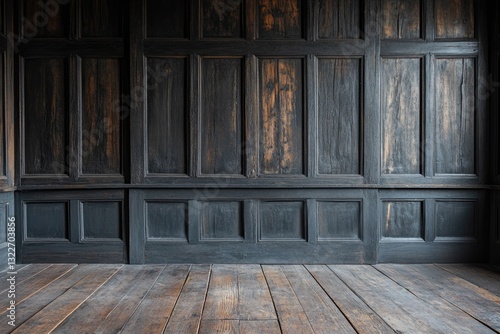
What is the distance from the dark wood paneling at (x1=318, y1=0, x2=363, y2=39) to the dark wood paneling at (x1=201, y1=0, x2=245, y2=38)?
796mm

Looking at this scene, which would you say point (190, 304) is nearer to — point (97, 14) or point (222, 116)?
point (222, 116)

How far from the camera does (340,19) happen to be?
4.74 meters

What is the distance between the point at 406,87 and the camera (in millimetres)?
4758

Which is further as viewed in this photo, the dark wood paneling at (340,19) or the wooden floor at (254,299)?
the dark wood paneling at (340,19)

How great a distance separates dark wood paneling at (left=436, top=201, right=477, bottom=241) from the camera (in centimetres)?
477

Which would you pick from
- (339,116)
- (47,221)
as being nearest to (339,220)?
(339,116)

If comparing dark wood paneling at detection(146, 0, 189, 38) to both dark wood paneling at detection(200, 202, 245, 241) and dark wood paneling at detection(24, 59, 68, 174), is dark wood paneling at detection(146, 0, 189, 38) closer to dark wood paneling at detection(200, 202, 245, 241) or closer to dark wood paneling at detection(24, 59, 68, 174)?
dark wood paneling at detection(24, 59, 68, 174)

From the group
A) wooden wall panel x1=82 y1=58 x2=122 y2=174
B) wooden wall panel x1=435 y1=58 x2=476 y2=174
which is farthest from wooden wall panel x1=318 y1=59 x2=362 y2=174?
wooden wall panel x1=82 y1=58 x2=122 y2=174

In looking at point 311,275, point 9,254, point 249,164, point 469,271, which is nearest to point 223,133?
point 249,164

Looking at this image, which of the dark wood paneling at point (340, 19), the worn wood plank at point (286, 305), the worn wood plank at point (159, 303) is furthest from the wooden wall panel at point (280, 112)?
the worn wood plank at point (159, 303)

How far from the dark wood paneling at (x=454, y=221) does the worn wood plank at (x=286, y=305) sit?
1.68 m

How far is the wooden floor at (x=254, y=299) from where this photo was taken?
2959 mm

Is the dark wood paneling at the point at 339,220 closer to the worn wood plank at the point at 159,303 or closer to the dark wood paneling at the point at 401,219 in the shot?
the dark wood paneling at the point at 401,219

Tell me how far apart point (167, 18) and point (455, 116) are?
118 inches
